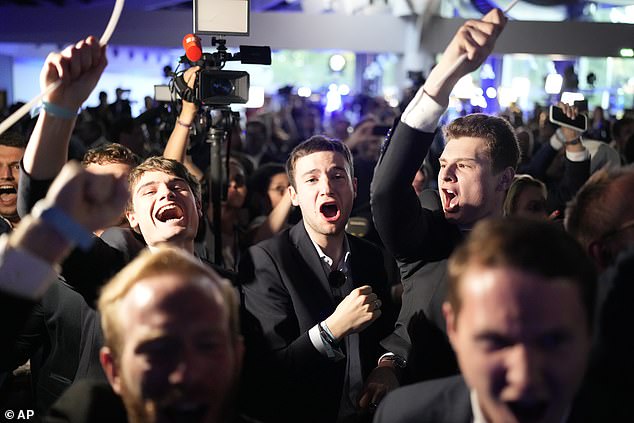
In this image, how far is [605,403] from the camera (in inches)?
61.6

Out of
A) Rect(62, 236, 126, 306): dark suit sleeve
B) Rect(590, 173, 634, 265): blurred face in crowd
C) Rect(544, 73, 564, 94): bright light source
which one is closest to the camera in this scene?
Rect(590, 173, 634, 265): blurred face in crowd

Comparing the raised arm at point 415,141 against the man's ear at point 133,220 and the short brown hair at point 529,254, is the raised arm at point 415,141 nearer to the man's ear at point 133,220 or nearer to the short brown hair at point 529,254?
the short brown hair at point 529,254

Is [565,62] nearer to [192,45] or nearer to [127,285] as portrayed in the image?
[192,45]

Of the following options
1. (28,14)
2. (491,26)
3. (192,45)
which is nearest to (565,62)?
(28,14)

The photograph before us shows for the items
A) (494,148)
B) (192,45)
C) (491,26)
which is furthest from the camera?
(192,45)

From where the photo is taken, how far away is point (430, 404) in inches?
64.7

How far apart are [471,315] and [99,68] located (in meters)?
1.06

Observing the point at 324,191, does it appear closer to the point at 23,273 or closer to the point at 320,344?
the point at 320,344

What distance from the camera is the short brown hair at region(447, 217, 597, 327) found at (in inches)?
55.1

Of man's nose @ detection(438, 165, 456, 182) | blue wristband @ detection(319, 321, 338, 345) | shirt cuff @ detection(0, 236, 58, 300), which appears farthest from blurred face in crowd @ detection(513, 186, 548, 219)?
shirt cuff @ detection(0, 236, 58, 300)

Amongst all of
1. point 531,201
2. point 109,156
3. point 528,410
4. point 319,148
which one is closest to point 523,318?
point 528,410

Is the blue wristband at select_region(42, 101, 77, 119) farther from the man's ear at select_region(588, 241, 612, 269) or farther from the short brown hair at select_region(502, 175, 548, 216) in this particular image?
the short brown hair at select_region(502, 175, 548, 216)

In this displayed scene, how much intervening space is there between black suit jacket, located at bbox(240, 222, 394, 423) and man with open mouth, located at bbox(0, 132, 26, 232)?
3.74ft

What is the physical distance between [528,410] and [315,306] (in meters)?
1.41
